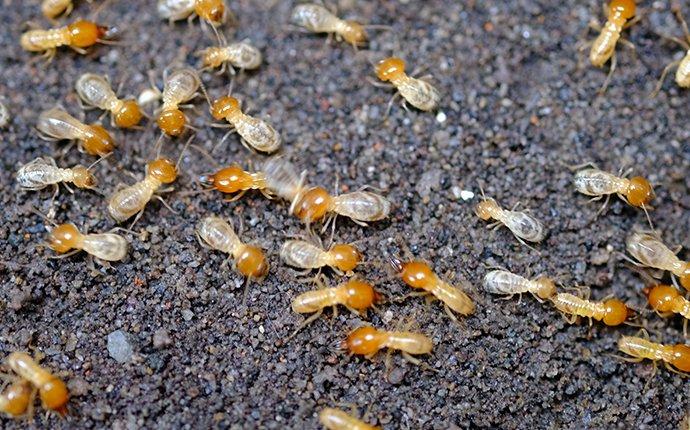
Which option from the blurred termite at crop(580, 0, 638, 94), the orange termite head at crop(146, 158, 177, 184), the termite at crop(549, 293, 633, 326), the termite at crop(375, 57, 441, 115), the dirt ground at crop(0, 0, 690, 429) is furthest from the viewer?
the blurred termite at crop(580, 0, 638, 94)

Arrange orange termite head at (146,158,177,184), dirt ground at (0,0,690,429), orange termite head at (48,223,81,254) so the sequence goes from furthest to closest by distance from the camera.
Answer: orange termite head at (146,158,177,184)
orange termite head at (48,223,81,254)
dirt ground at (0,0,690,429)

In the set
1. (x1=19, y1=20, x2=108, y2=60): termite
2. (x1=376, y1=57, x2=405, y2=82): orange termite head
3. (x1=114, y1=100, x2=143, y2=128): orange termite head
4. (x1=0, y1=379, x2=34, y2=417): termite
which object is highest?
(x1=376, y1=57, x2=405, y2=82): orange termite head

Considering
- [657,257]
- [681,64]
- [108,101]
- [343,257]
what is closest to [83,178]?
[108,101]

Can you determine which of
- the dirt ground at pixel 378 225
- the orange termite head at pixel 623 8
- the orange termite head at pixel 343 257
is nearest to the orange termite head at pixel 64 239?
the dirt ground at pixel 378 225

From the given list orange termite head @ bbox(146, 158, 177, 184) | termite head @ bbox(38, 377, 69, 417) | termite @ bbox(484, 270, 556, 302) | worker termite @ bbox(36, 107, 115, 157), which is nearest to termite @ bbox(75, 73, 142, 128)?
worker termite @ bbox(36, 107, 115, 157)

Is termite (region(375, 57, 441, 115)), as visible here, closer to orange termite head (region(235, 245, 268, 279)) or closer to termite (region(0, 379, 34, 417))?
orange termite head (region(235, 245, 268, 279))

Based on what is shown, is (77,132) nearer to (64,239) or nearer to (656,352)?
(64,239)

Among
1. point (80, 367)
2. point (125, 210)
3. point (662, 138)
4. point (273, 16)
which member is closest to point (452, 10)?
point (273, 16)
